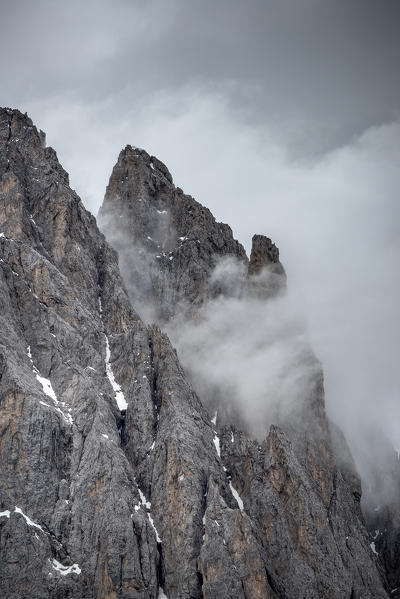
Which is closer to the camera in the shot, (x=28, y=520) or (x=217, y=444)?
(x=28, y=520)

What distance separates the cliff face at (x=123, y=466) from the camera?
126500 mm

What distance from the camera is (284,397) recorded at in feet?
604

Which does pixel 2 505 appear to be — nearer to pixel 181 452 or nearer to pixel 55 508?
pixel 55 508

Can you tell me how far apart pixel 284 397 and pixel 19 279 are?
240 feet

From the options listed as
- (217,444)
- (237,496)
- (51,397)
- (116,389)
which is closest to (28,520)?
(51,397)

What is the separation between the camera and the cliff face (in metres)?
126

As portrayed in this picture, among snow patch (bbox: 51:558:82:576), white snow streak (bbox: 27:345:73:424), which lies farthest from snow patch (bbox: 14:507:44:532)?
white snow streak (bbox: 27:345:73:424)

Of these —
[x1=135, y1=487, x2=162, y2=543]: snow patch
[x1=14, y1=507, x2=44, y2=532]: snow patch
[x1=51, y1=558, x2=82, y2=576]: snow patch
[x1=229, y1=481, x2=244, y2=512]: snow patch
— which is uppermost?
[x1=229, y1=481, x2=244, y2=512]: snow patch

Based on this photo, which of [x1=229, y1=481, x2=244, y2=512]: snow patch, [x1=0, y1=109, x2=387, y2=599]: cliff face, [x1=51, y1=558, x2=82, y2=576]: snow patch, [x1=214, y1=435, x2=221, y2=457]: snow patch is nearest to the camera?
[x1=51, y1=558, x2=82, y2=576]: snow patch

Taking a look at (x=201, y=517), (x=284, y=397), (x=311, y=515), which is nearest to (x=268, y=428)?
(x=284, y=397)

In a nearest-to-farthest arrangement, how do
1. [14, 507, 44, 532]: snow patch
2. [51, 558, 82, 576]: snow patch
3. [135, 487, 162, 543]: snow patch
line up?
[51, 558, 82, 576]: snow patch → [14, 507, 44, 532]: snow patch → [135, 487, 162, 543]: snow patch

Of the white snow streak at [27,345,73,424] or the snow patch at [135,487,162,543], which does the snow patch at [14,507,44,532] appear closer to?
the snow patch at [135,487,162,543]

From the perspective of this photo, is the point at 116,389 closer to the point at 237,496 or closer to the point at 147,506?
the point at 147,506

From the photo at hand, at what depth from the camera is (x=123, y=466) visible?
140 metres
